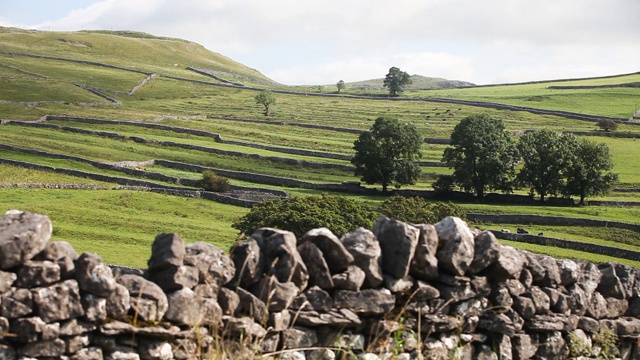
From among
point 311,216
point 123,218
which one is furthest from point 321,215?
point 123,218

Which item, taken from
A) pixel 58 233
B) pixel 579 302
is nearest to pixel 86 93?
pixel 58 233

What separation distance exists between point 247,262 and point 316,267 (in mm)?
883

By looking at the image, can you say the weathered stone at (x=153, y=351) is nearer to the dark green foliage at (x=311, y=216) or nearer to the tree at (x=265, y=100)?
the dark green foliage at (x=311, y=216)

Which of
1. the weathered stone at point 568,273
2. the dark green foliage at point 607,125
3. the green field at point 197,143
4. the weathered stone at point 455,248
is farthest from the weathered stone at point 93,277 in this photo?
the dark green foliage at point 607,125

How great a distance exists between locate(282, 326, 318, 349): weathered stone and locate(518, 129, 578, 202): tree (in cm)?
8866

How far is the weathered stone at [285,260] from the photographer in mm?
9836

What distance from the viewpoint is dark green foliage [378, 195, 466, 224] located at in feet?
207

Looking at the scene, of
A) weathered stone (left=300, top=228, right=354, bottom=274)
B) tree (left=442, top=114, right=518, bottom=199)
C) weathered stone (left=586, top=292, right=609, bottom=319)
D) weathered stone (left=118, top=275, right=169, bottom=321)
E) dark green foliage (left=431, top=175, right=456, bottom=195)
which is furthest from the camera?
tree (left=442, top=114, right=518, bottom=199)

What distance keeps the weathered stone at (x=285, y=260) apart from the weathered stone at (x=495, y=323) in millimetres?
2791

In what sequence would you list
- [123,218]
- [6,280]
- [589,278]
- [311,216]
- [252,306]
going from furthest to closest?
[123,218] → [311,216] → [589,278] → [252,306] → [6,280]

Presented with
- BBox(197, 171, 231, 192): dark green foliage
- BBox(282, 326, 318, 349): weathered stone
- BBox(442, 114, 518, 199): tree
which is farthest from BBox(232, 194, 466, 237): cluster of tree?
BBox(282, 326, 318, 349): weathered stone

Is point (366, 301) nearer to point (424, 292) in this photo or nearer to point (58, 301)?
point (424, 292)

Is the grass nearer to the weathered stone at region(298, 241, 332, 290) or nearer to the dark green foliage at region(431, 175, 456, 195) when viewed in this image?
the dark green foliage at region(431, 175, 456, 195)

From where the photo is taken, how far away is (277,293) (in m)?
9.73
